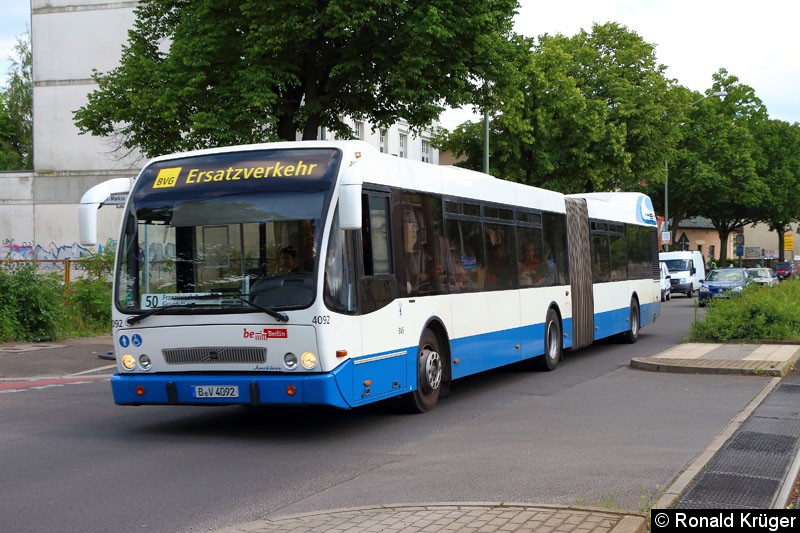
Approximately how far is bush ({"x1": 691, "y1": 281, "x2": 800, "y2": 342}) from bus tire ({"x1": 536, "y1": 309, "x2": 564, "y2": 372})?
4504mm

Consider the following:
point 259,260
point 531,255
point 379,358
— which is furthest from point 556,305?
point 259,260

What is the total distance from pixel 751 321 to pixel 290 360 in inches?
523

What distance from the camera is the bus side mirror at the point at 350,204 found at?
387 inches

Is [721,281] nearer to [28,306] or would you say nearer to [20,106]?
[28,306]

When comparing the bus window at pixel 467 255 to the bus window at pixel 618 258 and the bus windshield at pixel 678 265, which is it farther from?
the bus windshield at pixel 678 265

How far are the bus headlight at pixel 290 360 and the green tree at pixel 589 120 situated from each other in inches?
1339

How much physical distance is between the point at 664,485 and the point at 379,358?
3855mm

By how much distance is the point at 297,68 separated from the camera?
24.6 metres

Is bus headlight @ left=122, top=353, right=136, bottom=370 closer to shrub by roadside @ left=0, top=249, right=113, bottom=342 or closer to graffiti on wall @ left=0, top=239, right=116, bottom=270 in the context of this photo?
shrub by roadside @ left=0, top=249, right=113, bottom=342

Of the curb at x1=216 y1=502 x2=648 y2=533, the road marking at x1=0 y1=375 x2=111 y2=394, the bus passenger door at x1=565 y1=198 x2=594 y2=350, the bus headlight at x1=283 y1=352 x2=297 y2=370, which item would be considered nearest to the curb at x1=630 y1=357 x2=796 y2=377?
the bus passenger door at x1=565 y1=198 x2=594 y2=350

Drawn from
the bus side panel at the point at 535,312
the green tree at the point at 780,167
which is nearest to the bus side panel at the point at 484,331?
the bus side panel at the point at 535,312

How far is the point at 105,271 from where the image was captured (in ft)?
84.0

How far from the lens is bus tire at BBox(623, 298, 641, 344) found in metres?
23.2

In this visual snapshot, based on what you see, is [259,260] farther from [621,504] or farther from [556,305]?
[556,305]
